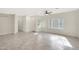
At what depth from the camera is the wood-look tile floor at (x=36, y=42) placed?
1.89 metres

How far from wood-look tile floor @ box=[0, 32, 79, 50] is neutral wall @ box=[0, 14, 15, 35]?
0.10 meters

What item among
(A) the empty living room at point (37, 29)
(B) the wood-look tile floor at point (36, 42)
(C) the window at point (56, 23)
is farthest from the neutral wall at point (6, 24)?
(C) the window at point (56, 23)

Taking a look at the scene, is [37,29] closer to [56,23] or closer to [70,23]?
[56,23]

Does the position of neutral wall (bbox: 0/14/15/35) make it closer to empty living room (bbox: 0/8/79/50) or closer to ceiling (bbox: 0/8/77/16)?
empty living room (bbox: 0/8/79/50)

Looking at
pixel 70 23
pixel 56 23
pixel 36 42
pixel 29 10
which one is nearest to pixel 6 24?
pixel 29 10

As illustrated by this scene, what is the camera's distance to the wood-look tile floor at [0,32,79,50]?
1888 mm

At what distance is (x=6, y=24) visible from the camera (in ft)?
6.52

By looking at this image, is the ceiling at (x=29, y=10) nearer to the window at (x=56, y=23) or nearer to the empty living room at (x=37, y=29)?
the empty living room at (x=37, y=29)

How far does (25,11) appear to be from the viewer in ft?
6.22

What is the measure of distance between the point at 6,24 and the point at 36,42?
728 millimetres

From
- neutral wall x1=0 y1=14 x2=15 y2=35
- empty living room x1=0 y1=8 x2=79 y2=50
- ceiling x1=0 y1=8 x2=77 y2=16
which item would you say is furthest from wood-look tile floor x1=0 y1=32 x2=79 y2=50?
ceiling x1=0 y1=8 x2=77 y2=16

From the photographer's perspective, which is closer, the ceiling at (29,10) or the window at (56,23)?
the ceiling at (29,10)
